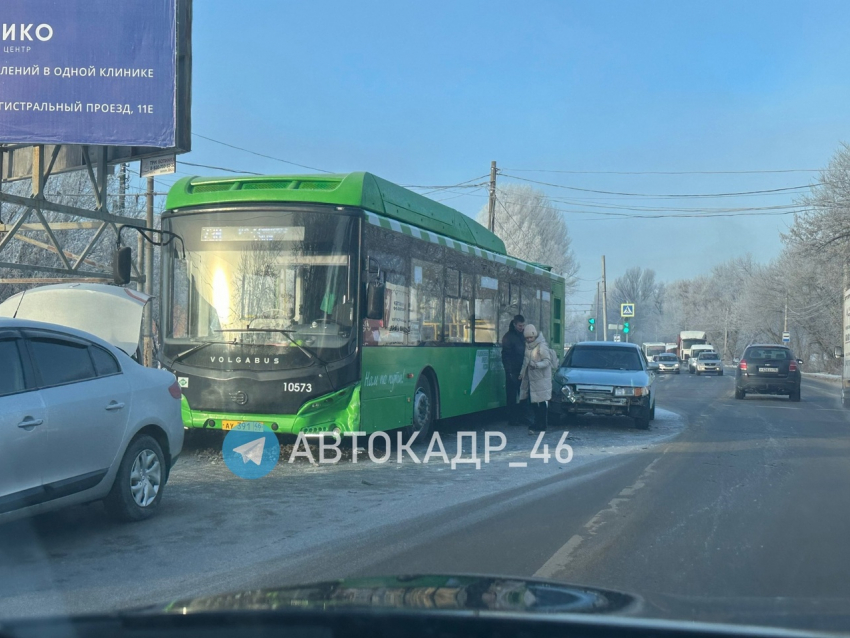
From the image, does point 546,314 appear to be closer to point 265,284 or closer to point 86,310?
point 265,284

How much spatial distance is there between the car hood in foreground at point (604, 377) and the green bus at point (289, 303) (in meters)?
4.60

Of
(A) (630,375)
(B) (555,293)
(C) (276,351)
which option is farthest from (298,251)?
(B) (555,293)

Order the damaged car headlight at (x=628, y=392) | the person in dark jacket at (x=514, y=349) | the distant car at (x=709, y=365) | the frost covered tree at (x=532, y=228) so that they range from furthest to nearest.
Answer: the frost covered tree at (x=532, y=228) → the distant car at (x=709, y=365) → the person in dark jacket at (x=514, y=349) → the damaged car headlight at (x=628, y=392)

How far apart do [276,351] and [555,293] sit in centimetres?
1008

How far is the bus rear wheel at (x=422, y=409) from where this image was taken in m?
11.7

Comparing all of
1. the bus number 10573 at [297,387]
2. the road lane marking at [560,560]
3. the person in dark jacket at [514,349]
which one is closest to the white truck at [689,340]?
the person in dark jacket at [514,349]

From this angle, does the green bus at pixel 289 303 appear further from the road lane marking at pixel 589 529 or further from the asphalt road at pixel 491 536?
the road lane marking at pixel 589 529

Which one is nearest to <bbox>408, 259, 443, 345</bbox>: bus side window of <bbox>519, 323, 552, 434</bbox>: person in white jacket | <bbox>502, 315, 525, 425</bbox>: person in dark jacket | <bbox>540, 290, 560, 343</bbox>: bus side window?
<bbox>519, 323, 552, 434</bbox>: person in white jacket

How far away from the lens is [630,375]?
15.1 metres

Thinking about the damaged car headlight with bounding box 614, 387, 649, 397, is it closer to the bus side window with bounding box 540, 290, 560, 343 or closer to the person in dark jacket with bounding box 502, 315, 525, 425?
the person in dark jacket with bounding box 502, 315, 525, 425

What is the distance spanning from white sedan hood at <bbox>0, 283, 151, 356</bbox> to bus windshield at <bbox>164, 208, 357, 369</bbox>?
2.47 meters

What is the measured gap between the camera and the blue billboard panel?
1411cm

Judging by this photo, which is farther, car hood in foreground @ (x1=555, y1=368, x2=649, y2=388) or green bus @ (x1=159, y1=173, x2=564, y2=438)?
car hood in foreground @ (x1=555, y1=368, x2=649, y2=388)

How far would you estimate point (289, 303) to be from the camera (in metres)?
10.0
